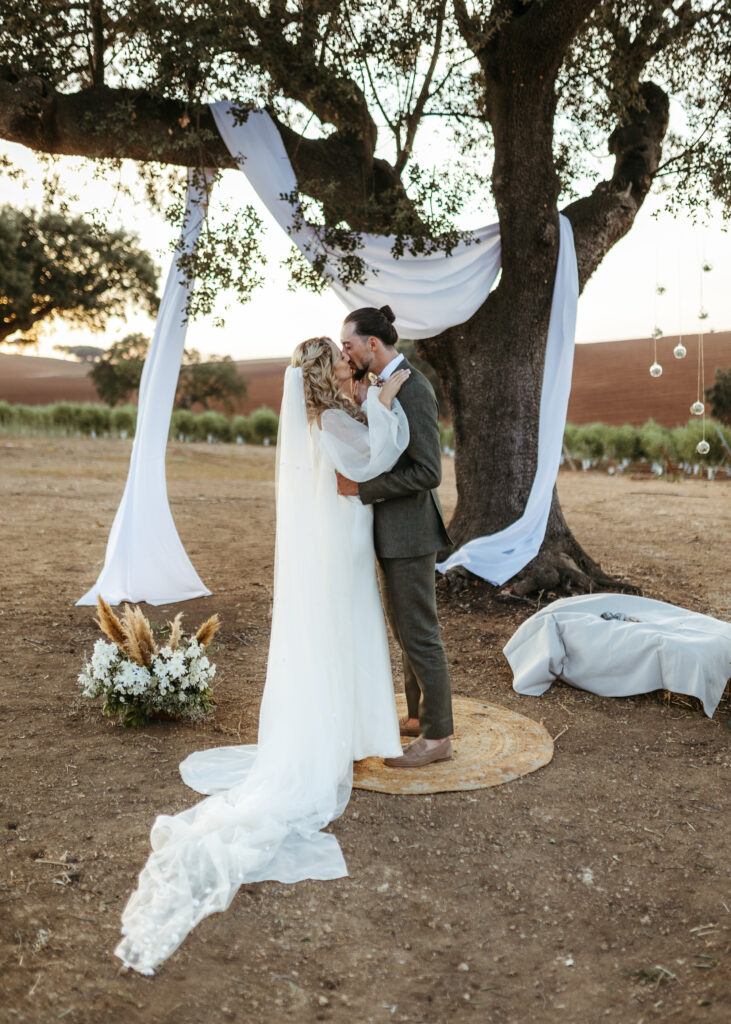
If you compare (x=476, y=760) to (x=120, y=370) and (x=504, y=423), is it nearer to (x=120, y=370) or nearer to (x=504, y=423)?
(x=504, y=423)

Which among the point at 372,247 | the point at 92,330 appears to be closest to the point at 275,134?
the point at 372,247

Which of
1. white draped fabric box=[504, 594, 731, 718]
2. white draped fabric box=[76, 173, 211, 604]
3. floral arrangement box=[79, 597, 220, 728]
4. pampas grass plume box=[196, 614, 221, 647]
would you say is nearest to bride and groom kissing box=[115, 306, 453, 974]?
floral arrangement box=[79, 597, 220, 728]

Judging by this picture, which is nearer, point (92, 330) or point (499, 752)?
point (499, 752)

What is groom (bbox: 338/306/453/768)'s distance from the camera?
3.85 meters

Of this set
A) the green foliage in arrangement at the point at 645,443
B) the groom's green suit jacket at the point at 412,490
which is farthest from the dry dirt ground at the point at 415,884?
the green foliage in arrangement at the point at 645,443

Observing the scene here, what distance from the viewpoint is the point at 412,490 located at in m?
3.84

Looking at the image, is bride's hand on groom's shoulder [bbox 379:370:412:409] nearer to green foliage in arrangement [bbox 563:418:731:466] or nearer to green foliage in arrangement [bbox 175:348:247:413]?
green foliage in arrangement [bbox 563:418:731:466]

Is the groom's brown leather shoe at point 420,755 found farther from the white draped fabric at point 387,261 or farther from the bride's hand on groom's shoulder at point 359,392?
the white draped fabric at point 387,261

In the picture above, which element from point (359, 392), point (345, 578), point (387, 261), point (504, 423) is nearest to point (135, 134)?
point (387, 261)

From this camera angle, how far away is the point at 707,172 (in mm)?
8172

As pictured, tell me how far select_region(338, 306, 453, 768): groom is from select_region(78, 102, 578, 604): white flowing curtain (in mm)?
2928

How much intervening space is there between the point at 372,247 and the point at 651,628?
11.7 feet

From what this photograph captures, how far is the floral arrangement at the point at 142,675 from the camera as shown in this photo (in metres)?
4.53

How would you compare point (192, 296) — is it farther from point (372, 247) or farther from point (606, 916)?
point (606, 916)
